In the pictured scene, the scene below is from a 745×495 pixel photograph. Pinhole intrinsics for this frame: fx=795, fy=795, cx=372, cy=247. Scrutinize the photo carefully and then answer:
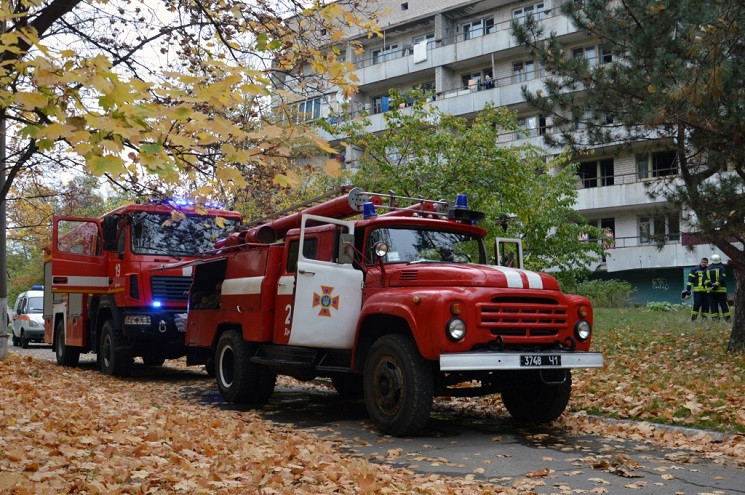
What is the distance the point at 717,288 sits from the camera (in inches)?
800

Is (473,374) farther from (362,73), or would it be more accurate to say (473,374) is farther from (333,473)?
(362,73)

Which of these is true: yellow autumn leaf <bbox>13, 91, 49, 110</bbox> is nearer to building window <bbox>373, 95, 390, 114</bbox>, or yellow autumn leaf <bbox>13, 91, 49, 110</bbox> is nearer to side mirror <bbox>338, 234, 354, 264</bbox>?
side mirror <bbox>338, 234, 354, 264</bbox>

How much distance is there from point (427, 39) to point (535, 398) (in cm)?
3770

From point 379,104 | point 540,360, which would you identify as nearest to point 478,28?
point 379,104

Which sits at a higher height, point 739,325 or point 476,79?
point 476,79

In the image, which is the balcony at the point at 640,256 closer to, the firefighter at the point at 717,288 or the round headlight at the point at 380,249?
the firefighter at the point at 717,288

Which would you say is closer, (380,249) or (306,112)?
(380,249)

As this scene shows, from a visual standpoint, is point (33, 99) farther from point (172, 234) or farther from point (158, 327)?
point (172, 234)

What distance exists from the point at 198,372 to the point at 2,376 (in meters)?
5.60

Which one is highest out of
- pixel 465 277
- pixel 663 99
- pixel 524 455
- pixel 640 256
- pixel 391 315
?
pixel 663 99

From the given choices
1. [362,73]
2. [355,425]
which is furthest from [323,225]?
[362,73]

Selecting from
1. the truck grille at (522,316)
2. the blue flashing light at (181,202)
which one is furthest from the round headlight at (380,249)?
the blue flashing light at (181,202)

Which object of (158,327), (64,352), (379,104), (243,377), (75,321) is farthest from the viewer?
(379,104)

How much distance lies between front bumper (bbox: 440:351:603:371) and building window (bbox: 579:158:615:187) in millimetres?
31802
